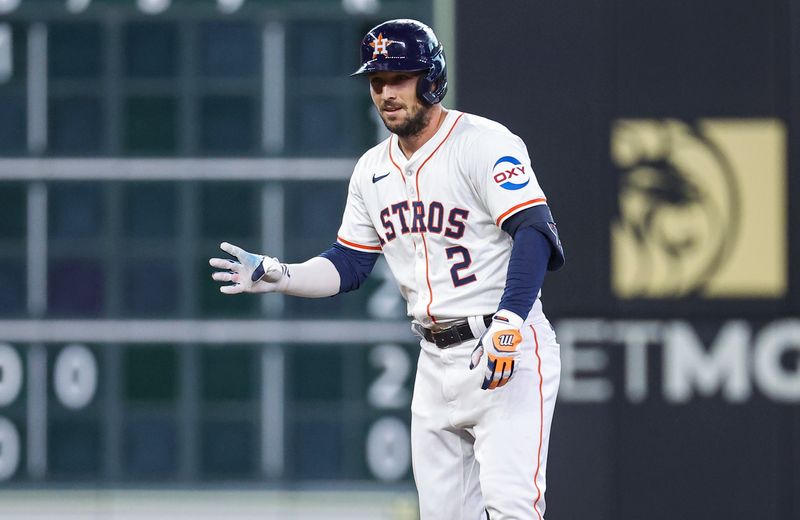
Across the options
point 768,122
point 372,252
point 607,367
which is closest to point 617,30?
point 768,122

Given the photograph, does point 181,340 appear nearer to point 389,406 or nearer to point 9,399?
point 9,399

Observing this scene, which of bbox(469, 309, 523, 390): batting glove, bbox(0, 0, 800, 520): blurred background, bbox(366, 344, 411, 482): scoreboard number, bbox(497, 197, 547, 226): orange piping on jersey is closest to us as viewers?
bbox(469, 309, 523, 390): batting glove

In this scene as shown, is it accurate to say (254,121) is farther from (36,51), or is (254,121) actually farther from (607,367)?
(607,367)

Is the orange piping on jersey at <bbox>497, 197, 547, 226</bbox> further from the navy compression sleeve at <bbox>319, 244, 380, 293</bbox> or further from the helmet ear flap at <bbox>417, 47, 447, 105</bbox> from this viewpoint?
the navy compression sleeve at <bbox>319, 244, 380, 293</bbox>

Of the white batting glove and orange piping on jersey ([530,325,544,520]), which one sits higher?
the white batting glove

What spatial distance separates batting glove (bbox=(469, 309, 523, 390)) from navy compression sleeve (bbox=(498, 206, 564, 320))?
4 centimetres

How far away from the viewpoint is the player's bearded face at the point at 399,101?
4.46 metres

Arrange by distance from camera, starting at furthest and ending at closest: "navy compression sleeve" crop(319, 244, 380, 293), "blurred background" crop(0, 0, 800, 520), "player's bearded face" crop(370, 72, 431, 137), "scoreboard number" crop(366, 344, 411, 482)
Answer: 1. "scoreboard number" crop(366, 344, 411, 482)
2. "blurred background" crop(0, 0, 800, 520)
3. "navy compression sleeve" crop(319, 244, 380, 293)
4. "player's bearded face" crop(370, 72, 431, 137)

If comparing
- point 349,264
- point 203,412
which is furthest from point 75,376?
point 349,264

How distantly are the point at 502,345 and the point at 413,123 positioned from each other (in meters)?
0.78

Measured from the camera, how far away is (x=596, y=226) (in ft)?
22.1

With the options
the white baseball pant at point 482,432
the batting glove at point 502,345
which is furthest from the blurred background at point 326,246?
the batting glove at point 502,345

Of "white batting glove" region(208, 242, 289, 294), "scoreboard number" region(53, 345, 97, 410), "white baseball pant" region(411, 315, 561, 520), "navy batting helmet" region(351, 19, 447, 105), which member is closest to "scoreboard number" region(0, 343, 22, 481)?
"scoreboard number" region(53, 345, 97, 410)

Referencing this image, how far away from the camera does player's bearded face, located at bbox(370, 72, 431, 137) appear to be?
4.46 m
